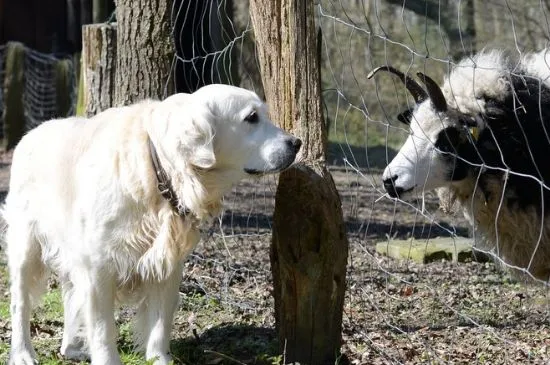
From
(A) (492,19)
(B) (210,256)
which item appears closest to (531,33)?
(A) (492,19)

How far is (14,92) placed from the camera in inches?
574

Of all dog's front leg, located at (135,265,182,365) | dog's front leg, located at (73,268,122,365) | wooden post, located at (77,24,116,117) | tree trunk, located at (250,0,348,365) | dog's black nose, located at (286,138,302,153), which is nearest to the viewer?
dog's black nose, located at (286,138,302,153)

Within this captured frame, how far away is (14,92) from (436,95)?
34.7ft

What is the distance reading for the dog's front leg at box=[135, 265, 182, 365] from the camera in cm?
463

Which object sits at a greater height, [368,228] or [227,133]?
[227,133]

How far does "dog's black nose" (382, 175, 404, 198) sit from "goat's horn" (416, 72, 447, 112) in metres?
0.42

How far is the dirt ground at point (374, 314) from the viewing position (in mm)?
4852

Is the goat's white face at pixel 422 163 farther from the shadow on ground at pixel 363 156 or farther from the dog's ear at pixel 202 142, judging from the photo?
the shadow on ground at pixel 363 156

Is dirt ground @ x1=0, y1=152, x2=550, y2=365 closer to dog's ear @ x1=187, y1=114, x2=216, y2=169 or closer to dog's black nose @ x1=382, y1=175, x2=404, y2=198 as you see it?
dog's black nose @ x1=382, y1=175, x2=404, y2=198

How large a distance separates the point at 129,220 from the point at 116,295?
0.47m

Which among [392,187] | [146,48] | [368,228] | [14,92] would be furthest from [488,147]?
[14,92]

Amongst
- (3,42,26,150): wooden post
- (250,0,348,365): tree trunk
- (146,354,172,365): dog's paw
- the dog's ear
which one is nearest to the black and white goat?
(250,0,348,365): tree trunk

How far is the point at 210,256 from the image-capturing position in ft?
23.3

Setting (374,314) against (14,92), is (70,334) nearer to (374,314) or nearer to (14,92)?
(374,314)
